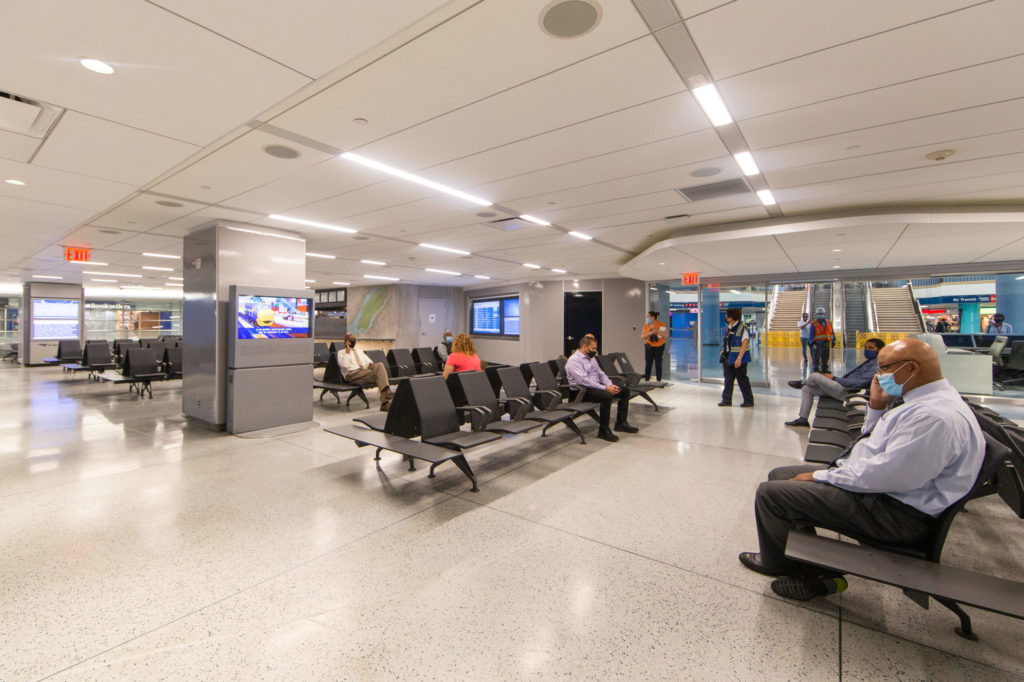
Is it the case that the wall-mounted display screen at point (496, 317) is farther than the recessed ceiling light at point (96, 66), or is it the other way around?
the wall-mounted display screen at point (496, 317)

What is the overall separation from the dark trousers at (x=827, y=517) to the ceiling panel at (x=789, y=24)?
2395mm

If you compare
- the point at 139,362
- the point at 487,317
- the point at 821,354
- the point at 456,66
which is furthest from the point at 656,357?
the point at 139,362

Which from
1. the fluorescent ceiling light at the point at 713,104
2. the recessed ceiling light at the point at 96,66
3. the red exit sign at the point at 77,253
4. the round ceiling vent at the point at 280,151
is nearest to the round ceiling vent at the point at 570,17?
the fluorescent ceiling light at the point at 713,104

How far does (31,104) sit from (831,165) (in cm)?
659

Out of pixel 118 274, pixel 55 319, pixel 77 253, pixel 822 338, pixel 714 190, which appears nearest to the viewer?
pixel 714 190

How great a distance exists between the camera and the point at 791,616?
2285mm

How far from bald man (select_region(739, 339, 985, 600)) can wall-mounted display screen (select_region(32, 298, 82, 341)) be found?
22.0 meters

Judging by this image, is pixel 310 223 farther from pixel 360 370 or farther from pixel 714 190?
pixel 714 190

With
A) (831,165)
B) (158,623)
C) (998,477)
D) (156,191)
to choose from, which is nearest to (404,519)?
(158,623)

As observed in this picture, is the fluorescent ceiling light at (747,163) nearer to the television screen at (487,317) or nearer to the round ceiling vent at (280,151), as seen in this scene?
the round ceiling vent at (280,151)

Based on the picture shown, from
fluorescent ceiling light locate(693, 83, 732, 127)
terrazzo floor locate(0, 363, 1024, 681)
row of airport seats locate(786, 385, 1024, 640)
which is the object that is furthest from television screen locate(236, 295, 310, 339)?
row of airport seats locate(786, 385, 1024, 640)

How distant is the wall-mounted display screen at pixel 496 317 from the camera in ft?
54.2

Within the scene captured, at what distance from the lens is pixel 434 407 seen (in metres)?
4.43

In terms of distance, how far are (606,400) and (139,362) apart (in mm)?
9692
